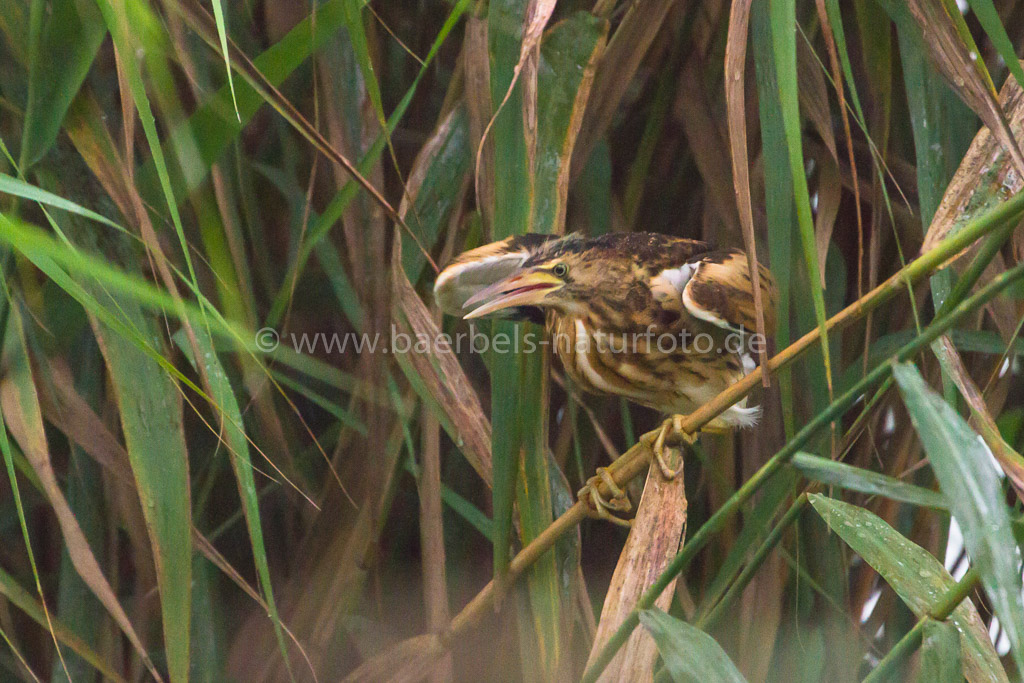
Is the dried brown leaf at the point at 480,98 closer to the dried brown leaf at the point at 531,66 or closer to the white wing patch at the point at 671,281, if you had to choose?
the dried brown leaf at the point at 531,66

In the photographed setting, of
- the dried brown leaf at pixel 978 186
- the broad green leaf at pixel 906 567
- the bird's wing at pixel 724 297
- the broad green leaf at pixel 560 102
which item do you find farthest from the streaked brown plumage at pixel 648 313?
the broad green leaf at pixel 906 567

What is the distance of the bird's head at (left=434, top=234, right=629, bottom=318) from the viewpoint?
79 cm

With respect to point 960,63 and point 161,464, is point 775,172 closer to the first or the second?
point 960,63

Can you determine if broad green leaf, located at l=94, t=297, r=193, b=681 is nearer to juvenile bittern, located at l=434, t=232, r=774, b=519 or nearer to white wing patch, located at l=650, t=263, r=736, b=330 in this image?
juvenile bittern, located at l=434, t=232, r=774, b=519

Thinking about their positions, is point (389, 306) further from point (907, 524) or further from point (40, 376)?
point (907, 524)

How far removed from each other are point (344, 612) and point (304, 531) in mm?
131

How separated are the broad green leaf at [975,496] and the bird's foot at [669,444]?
22cm

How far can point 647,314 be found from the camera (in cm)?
98

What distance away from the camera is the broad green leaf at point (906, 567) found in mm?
548

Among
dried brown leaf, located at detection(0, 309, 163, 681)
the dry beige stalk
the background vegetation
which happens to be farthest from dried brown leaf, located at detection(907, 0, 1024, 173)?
dried brown leaf, located at detection(0, 309, 163, 681)

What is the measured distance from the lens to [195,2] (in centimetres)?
73

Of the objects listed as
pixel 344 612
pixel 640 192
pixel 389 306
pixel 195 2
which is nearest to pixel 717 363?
pixel 640 192

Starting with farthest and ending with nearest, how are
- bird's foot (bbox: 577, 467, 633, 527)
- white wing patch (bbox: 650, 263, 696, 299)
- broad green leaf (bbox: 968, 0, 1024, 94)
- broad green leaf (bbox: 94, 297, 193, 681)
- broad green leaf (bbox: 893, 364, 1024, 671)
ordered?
white wing patch (bbox: 650, 263, 696, 299) → bird's foot (bbox: 577, 467, 633, 527) → broad green leaf (bbox: 94, 297, 193, 681) → broad green leaf (bbox: 968, 0, 1024, 94) → broad green leaf (bbox: 893, 364, 1024, 671)

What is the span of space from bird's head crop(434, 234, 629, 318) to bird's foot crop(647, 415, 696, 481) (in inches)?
7.2
